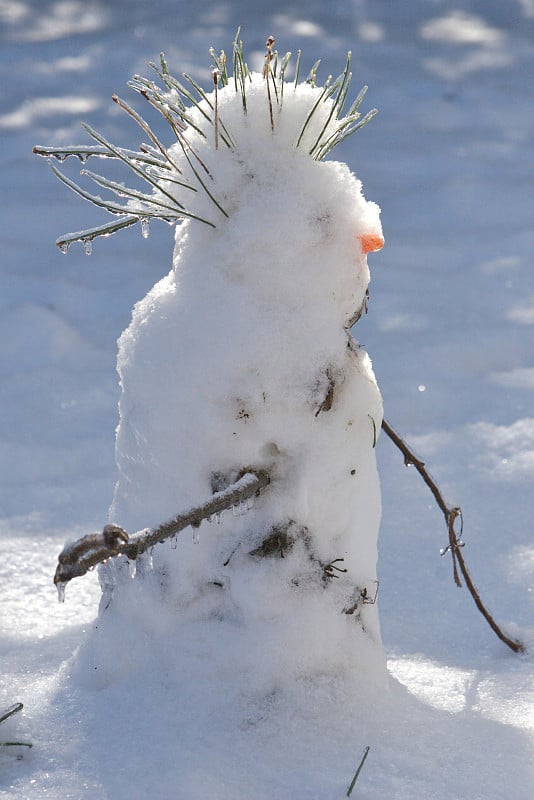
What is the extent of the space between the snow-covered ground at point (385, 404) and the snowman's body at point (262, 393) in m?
0.13

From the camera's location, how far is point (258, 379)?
123 centimetres

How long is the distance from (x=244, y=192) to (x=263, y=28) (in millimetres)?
6946

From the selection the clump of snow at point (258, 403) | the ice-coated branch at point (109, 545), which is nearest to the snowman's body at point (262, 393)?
→ the clump of snow at point (258, 403)

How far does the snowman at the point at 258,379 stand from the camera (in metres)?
1.23

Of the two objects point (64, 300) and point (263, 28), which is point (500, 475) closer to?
point (64, 300)

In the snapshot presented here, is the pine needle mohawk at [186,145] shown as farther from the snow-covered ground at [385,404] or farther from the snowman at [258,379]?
the snow-covered ground at [385,404]

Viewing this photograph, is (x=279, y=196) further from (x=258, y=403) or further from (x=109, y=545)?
(x=109, y=545)

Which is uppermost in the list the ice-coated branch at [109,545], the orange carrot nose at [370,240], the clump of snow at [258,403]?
the orange carrot nose at [370,240]

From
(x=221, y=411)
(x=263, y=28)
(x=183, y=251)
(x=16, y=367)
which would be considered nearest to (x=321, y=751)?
(x=221, y=411)

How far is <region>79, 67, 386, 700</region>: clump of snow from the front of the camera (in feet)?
4.02

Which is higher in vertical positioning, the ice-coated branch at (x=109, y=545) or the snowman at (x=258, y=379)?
the snowman at (x=258, y=379)

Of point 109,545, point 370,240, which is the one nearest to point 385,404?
point 370,240

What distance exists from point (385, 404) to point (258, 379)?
1.93 metres

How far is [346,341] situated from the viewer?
1.27m
